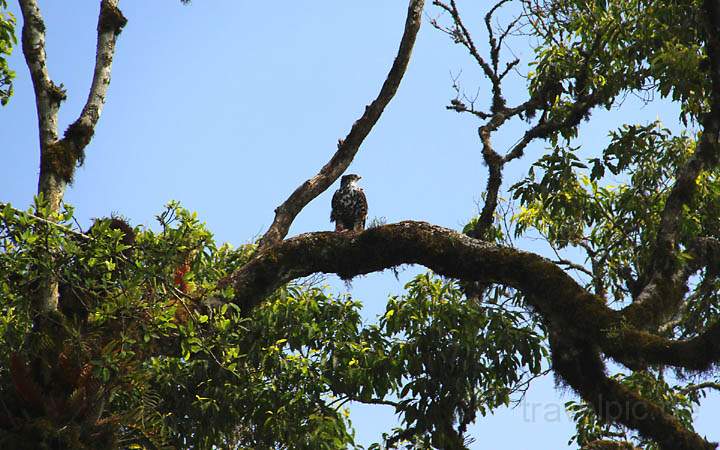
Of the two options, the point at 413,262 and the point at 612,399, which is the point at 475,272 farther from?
the point at 612,399

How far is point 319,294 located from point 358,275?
5.82 ft

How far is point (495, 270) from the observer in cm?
718

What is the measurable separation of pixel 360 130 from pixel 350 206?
2084mm

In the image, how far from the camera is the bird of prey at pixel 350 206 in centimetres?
1089

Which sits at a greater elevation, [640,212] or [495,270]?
[640,212]

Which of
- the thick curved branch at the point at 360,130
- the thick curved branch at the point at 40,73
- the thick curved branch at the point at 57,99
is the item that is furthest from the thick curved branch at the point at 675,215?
the thick curved branch at the point at 40,73

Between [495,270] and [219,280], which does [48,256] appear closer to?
[219,280]

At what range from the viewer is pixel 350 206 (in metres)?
10.9

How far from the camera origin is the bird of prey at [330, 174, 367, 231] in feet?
35.7

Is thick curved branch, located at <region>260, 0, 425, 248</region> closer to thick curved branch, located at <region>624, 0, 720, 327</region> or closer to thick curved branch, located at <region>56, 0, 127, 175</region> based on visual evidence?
thick curved branch, located at <region>56, 0, 127, 175</region>

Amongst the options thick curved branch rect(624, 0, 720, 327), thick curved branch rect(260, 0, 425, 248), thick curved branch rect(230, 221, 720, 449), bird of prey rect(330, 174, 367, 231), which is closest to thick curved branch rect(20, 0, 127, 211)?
thick curved branch rect(230, 221, 720, 449)

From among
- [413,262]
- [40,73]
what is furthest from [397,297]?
[40,73]

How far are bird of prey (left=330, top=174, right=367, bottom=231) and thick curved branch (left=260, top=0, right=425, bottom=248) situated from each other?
1891 mm

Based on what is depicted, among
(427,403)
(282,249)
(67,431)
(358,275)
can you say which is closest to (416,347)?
(427,403)
